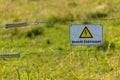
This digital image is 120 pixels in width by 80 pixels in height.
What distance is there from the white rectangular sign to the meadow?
0.22 meters

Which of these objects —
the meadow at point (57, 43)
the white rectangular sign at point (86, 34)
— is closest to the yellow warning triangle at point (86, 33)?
the white rectangular sign at point (86, 34)

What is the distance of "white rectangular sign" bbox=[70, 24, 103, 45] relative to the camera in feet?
18.1

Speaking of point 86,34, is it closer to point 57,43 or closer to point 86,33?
point 86,33

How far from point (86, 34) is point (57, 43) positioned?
13.2 ft

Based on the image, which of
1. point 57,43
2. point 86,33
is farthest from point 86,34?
point 57,43

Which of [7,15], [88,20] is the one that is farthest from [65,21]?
[7,15]

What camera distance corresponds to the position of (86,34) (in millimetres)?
5574

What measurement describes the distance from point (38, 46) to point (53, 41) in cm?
49

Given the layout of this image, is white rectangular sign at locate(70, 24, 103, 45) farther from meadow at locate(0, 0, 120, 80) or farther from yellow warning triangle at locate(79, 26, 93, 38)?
meadow at locate(0, 0, 120, 80)

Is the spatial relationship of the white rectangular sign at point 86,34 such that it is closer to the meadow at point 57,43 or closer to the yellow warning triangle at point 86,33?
the yellow warning triangle at point 86,33

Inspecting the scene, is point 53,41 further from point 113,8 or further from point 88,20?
point 113,8

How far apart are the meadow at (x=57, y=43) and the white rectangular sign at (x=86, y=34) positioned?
8.8 inches

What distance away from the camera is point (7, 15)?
12.3 metres

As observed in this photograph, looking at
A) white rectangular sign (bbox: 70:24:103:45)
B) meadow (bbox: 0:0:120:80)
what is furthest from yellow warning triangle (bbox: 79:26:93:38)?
meadow (bbox: 0:0:120:80)
